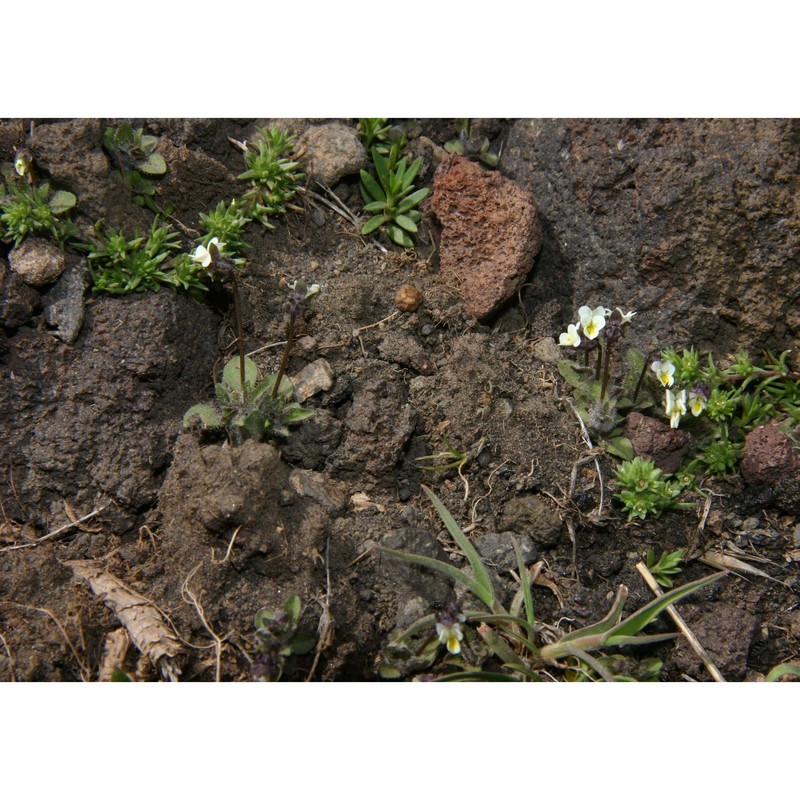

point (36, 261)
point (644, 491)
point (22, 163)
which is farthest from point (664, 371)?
point (22, 163)

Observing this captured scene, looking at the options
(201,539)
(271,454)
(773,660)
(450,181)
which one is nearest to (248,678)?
(201,539)

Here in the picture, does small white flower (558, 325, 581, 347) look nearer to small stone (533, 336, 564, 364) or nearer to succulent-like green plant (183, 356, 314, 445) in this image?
small stone (533, 336, 564, 364)

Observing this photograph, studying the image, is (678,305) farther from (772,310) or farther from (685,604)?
(685,604)

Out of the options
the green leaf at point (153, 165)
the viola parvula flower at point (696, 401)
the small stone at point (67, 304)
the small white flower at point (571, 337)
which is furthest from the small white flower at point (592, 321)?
the small stone at point (67, 304)

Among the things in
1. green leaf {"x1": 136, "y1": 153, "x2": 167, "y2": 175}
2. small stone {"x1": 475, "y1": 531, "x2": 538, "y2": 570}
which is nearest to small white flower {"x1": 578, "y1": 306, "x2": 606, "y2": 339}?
small stone {"x1": 475, "y1": 531, "x2": 538, "y2": 570}

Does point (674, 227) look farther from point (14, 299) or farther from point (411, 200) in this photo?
point (14, 299)
